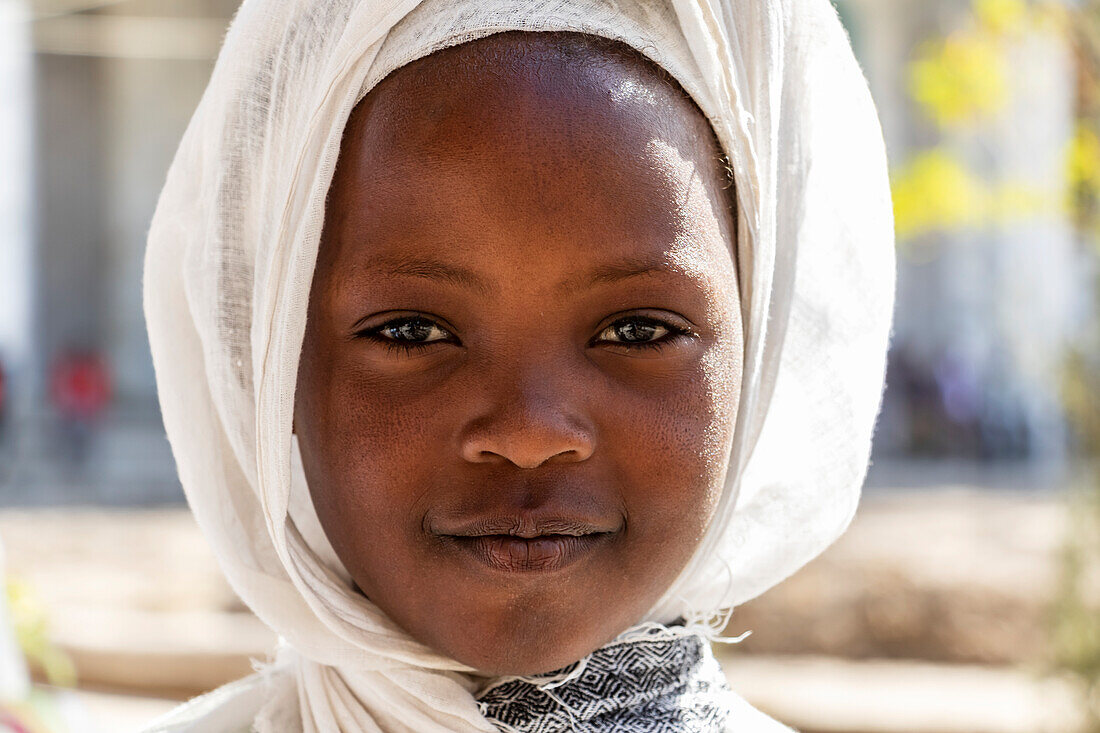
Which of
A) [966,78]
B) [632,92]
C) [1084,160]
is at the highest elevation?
[966,78]

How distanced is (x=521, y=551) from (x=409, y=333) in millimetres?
247

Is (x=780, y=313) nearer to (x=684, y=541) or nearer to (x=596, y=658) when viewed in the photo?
(x=684, y=541)

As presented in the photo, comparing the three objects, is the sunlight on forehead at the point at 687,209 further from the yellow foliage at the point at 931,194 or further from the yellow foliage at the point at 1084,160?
the yellow foliage at the point at 931,194

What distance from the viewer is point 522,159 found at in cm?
116

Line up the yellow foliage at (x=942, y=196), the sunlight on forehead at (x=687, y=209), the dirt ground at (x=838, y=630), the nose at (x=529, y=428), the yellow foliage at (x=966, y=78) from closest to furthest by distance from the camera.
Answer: the nose at (x=529, y=428) → the sunlight on forehead at (x=687, y=209) → the dirt ground at (x=838, y=630) → the yellow foliage at (x=966, y=78) → the yellow foliage at (x=942, y=196)

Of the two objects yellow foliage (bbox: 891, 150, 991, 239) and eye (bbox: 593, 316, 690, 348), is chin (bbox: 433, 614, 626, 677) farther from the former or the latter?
yellow foliage (bbox: 891, 150, 991, 239)

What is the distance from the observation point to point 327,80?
1.25 m

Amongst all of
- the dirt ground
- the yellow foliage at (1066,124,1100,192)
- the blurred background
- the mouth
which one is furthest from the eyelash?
the yellow foliage at (1066,124,1100,192)

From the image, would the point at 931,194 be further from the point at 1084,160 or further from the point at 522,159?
the point at 522,159

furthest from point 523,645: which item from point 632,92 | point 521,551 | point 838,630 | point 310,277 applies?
point 838,630

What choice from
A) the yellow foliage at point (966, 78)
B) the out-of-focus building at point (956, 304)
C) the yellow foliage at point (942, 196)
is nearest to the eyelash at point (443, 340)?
the yellow foliage at point (966, 78)

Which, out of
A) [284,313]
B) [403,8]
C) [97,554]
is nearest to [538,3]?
[403,8]

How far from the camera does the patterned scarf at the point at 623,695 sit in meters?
1.29

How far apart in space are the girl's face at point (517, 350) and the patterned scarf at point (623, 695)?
0.10 metres
